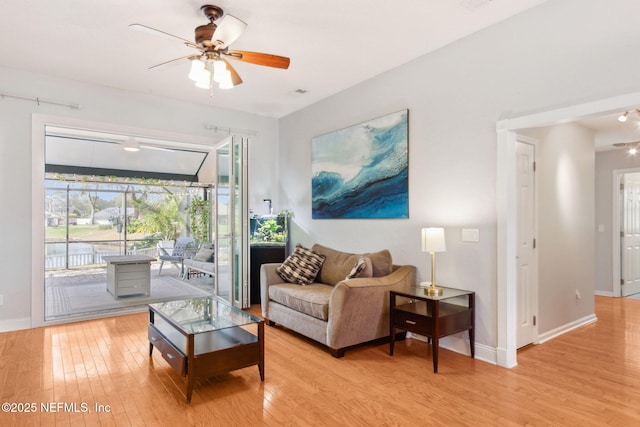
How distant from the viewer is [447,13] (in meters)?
2.96

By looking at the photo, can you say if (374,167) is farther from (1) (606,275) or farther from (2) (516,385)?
(1) (606,275)

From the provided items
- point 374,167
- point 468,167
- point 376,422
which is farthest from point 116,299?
point 468,167

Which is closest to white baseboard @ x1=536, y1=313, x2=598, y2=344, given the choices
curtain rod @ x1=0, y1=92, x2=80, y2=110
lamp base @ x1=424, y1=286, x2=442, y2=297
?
lamp base @ x1=424, y1=286, x2=442, y2=297

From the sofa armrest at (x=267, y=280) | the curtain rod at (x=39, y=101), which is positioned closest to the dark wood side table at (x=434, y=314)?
the sofa armrest at (x=267, y=280)

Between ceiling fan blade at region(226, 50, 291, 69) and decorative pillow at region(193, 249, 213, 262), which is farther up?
ceiling fan blade at region(226, 50, 291, 69)

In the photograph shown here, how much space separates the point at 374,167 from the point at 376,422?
2.75m

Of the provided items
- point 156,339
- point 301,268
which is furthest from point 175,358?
point 301,268

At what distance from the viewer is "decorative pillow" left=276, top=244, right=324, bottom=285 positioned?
423 centimetres

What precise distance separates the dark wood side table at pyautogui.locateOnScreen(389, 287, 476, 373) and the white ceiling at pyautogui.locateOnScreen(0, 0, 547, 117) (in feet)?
7.66

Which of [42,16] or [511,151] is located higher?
[42,16]

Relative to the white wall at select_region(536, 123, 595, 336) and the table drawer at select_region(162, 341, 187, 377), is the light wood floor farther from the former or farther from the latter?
the white wall at select_region(536, 123, 595, 336)

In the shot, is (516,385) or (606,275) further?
(606,275)

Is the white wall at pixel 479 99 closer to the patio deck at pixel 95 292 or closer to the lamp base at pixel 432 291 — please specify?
the lamp base at pixel 432 291

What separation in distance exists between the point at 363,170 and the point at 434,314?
6.66 ft
